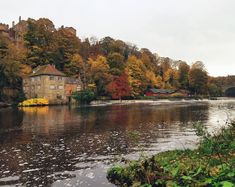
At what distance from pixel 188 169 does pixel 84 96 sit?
73618 mm

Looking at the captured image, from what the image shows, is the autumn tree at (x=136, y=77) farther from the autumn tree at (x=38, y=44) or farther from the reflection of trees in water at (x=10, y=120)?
the reflection of trees in water at (x=10, y=120)

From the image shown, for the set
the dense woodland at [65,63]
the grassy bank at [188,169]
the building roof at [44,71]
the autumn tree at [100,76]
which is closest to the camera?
the grassy bank at [188,169]

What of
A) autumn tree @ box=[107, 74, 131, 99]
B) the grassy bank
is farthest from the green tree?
the grassy bank

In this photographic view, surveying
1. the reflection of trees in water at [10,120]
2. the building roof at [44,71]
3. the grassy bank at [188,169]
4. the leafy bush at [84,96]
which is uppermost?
the building roof at [44,71]

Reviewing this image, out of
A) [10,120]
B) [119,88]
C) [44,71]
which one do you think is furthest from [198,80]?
[10,120]

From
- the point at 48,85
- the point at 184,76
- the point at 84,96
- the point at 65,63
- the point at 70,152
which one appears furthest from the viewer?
the point at 184,76

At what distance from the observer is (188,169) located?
401 inches

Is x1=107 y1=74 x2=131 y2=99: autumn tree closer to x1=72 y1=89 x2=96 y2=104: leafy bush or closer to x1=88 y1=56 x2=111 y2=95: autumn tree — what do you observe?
x1=88 y1=56 x2=111 y2=95: autumn tree

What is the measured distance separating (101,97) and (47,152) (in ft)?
250

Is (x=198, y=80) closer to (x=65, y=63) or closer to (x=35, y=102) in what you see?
(x=65, y=63)

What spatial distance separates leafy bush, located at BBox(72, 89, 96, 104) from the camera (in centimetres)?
8294

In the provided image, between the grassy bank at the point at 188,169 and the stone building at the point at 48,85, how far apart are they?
72.7 meters

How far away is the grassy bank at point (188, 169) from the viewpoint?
9156 mm

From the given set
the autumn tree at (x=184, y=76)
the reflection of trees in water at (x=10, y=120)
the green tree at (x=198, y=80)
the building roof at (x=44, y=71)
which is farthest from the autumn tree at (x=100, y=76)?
the autumn tree at (x=184, y=76)
